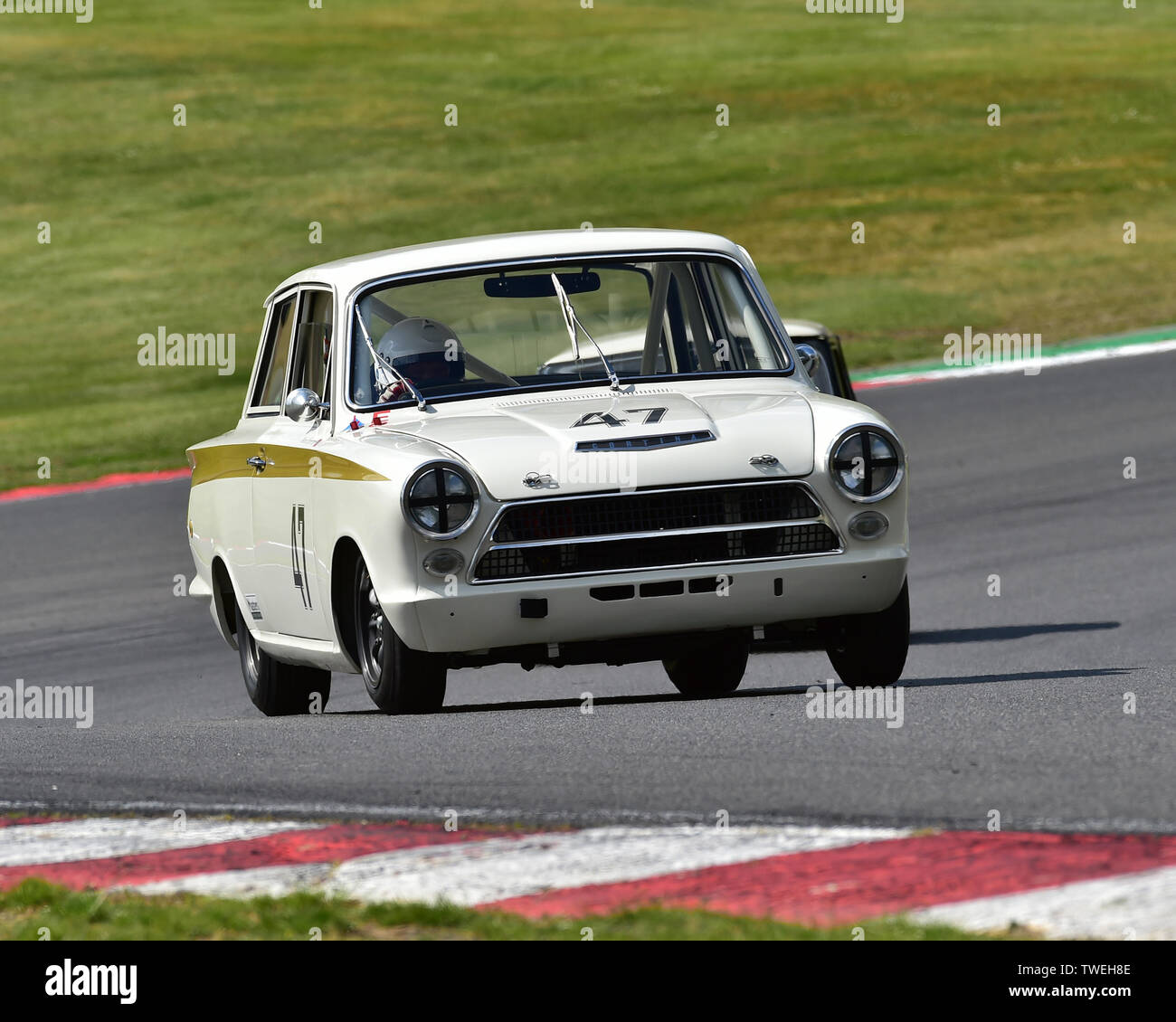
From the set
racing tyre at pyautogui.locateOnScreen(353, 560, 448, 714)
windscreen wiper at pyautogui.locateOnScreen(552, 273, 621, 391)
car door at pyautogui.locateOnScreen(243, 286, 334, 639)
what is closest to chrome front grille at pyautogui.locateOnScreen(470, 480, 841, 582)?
racing tyre at pyautogui.locateOnScreen(353, 560, 448, 714)

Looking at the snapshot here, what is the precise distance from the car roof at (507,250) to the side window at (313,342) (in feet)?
0.32

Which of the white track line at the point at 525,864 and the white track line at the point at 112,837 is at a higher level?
the white track line at the point at 525,864

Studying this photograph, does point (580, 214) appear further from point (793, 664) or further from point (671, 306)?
point (671, 306)

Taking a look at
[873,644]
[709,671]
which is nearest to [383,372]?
[873,644]

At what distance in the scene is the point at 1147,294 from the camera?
24.5 meters

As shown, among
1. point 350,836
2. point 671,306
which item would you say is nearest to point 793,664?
point 671,306

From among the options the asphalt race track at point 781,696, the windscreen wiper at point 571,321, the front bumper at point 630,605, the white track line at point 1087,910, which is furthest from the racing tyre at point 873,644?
the white track line at point 1087,910

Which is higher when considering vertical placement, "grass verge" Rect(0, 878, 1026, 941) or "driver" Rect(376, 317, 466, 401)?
"driver" Rect(376, 317, 466, 401)

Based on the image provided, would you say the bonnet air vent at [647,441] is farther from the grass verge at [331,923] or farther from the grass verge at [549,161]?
the grass verge at [549,161]

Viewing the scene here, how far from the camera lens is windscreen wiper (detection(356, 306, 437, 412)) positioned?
7.74 m

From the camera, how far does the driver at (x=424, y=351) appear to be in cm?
786

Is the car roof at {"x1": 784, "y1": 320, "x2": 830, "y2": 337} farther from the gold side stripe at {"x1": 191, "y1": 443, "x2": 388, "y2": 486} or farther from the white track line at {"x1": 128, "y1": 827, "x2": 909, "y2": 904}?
the white track line at {"x1": 128, "y1": 827, "x2": 909, "y2": 904}

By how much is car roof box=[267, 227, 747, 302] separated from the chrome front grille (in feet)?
4.98

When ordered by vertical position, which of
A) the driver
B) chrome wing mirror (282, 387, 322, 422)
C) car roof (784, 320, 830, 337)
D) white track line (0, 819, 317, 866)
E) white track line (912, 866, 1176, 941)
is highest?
the driver
